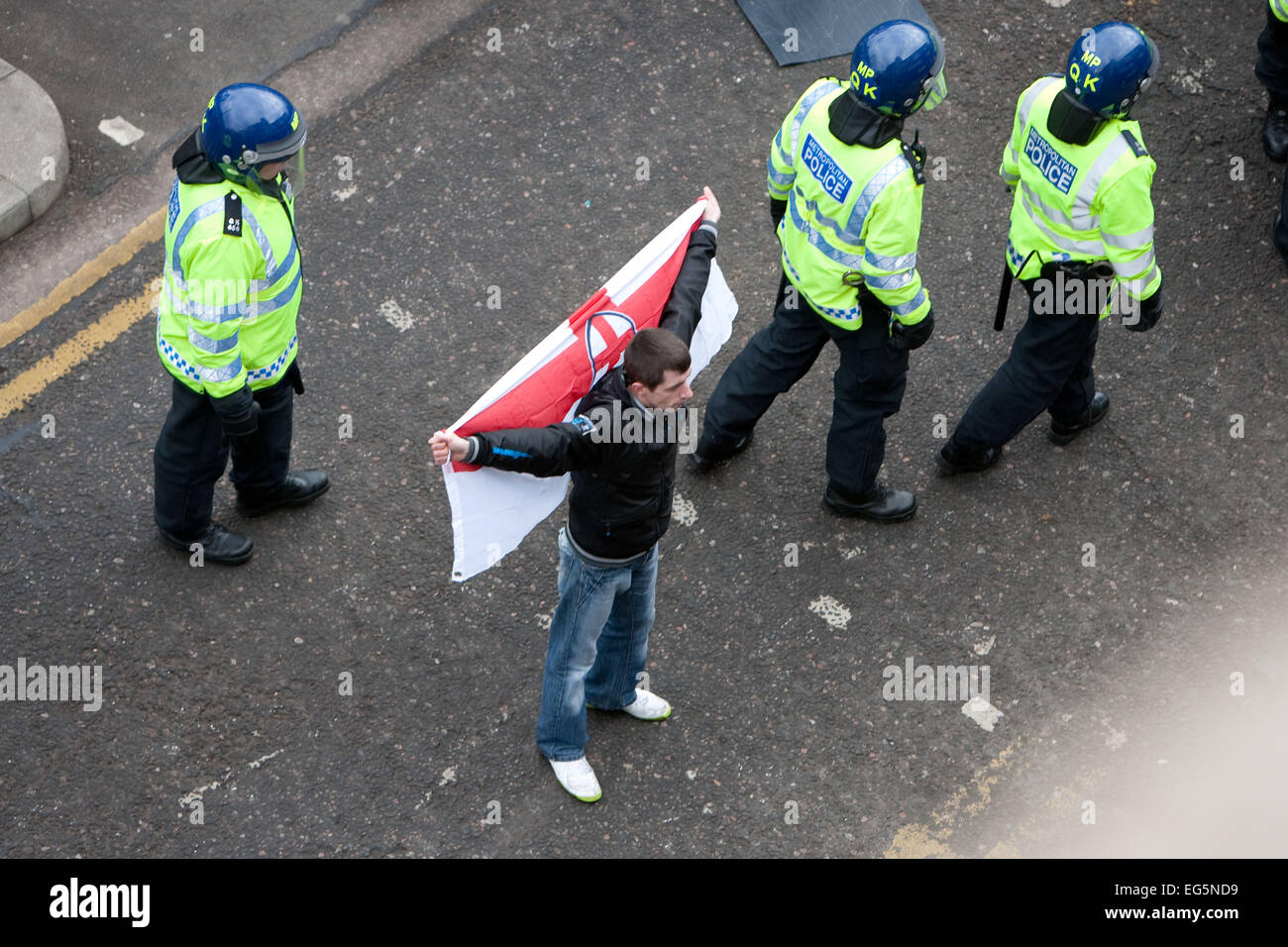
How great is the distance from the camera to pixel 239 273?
449cm

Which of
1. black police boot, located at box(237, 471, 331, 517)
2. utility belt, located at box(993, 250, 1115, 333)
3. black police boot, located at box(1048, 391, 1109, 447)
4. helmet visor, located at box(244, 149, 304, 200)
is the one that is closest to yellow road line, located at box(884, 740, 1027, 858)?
black police boot, located at box(1048, 391, 1109, 447)

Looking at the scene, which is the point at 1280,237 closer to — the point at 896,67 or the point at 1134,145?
the point at 1134,145

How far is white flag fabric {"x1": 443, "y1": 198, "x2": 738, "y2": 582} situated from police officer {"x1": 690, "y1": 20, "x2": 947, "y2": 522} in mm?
586

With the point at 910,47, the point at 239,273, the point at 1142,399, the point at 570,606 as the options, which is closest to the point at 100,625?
the point at 239,273

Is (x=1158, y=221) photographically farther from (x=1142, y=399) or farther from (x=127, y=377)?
(x=127, y=377)

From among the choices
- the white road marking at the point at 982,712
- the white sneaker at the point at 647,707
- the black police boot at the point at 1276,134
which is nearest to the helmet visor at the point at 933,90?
the white road marking at the point at 982,712

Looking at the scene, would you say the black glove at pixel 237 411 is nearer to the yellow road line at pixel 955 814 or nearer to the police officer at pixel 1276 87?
the yellow road line at pixel 955 814

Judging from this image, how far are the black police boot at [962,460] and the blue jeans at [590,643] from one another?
1.72 metres

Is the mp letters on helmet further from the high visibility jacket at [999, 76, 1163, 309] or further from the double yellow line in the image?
the double yellow line

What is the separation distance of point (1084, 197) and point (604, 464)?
2.18 m

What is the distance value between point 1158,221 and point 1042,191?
6.54 ft

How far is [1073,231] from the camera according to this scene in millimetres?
5113

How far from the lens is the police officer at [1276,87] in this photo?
21.7ft

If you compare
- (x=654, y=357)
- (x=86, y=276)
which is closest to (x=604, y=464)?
(x=654, y=357)
